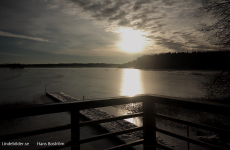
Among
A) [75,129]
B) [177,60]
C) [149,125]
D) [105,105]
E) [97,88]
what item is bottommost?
[97,88]

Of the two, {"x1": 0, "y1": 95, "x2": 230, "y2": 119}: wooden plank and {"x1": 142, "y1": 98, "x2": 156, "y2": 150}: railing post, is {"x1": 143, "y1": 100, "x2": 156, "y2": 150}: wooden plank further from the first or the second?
{"x1": 0, "y1": 95, "x2": 230, "y2": 119}: wooden plank

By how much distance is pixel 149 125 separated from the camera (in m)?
2.73

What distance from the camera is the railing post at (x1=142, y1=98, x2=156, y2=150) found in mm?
2717

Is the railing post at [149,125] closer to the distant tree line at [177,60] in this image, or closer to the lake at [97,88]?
the lake at [97,88]

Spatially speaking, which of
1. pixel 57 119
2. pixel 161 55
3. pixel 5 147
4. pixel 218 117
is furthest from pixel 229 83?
pixel 161 55

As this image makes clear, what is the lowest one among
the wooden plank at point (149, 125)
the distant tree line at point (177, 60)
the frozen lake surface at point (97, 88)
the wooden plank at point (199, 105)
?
the frozen lake surface at point (97, 88)

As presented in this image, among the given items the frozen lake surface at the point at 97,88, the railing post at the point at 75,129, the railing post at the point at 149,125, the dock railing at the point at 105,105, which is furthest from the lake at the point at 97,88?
the railing post at the point at 75,129

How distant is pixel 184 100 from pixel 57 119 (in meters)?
10.4

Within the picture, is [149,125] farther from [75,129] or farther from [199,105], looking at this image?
[75,129]

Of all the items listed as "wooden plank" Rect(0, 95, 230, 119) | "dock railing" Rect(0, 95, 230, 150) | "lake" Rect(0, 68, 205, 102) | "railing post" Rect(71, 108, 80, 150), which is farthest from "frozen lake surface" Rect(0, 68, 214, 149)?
"railing post" Rect(71, 108, 80, 150)

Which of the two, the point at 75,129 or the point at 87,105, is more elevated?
the point at 87,105

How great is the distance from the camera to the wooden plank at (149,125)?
2719 mm

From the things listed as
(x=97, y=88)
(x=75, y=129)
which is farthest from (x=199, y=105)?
(x=97, y=88)

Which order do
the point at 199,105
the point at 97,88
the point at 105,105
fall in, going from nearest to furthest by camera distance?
the point at 199,105 → the point at 105,105 → the point at 97,88
